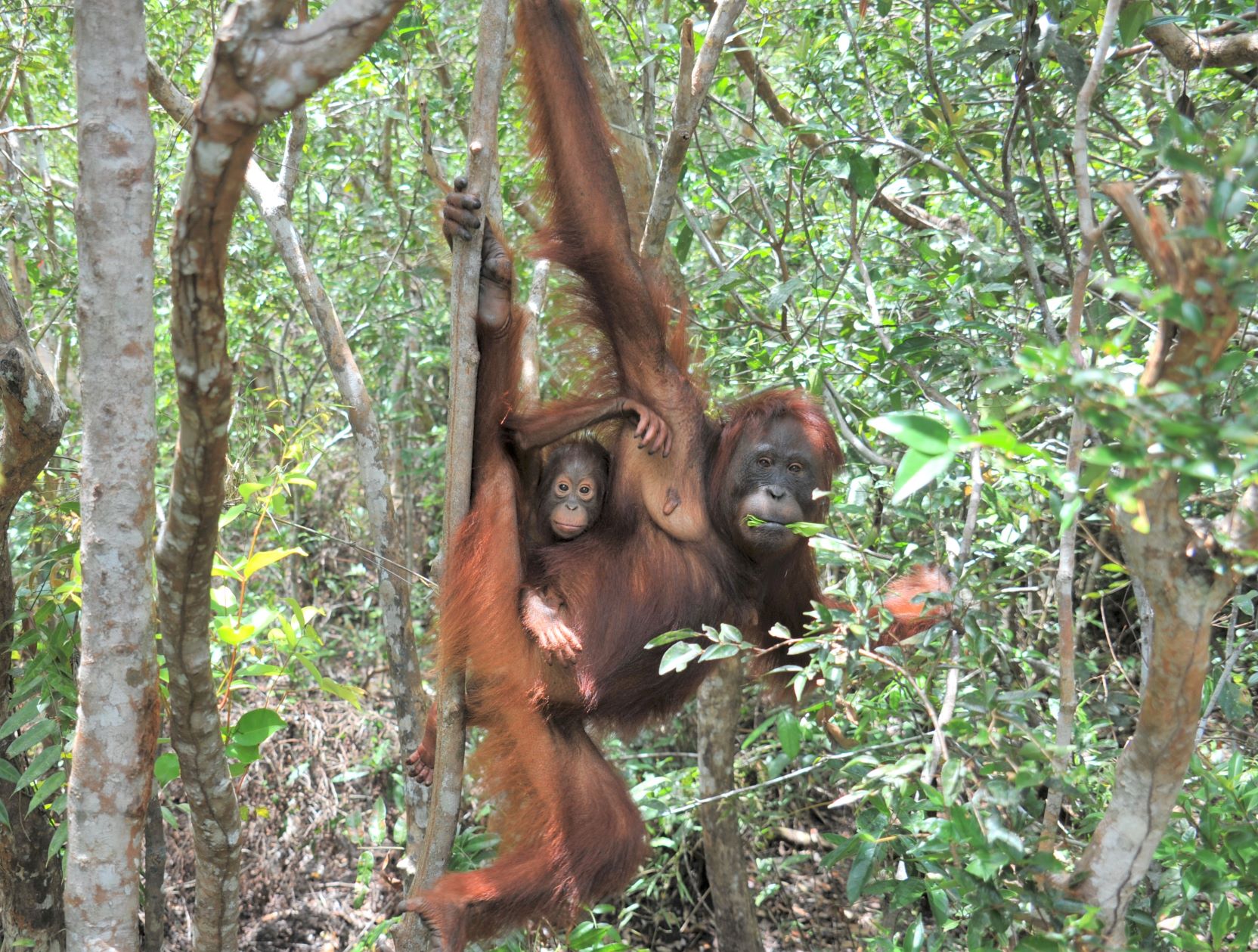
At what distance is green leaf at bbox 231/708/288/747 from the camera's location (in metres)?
2.81

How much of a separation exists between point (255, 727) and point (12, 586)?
89 cm

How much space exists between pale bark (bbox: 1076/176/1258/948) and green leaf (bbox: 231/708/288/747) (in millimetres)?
2077

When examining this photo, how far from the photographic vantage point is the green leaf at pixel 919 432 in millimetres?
1315

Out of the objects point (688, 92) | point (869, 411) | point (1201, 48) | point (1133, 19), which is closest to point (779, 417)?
point (869, 411)

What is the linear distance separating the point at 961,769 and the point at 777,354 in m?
1.89

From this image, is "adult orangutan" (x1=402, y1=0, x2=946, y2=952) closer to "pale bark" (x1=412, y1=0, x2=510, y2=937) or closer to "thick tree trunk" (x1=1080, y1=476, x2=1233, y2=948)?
"pale bark" (x1=412, y1=0, x2=510, y2=937)

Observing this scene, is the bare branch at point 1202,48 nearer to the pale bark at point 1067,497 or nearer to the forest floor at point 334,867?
the pale bark at point 1067,497

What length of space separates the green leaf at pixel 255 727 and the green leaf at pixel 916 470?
210cm

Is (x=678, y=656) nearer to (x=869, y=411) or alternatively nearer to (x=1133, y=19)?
(x=869, y=411)

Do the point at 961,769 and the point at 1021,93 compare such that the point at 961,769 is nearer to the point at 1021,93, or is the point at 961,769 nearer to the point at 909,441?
the point at 909,441

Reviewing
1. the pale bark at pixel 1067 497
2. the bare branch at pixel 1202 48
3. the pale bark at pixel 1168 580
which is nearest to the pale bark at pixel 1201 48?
the bare branch at pixel 1202 48

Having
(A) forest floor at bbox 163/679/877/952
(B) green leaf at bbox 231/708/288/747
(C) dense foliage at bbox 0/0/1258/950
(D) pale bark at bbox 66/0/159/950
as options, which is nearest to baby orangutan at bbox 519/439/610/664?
(C) dense foliage at bbox 0/0/1258/950

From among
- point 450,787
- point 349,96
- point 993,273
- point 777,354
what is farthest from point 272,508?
point 349,96

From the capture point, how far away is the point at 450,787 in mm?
2781
